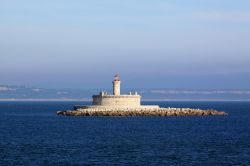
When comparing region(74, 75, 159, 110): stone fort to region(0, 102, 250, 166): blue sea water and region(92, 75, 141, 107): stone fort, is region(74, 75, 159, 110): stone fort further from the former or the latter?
region(0, 102, 250, 166): blue sea water

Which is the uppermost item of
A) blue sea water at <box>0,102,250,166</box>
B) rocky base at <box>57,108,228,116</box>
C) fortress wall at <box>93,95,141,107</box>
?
fortress wall at <box>93,95,141,107</box>

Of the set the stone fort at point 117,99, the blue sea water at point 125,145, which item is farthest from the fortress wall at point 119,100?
the blue sea water at point 125,145

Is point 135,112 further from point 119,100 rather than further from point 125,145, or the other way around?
point 125,145

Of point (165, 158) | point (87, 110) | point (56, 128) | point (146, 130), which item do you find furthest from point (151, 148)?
point (87, 110)

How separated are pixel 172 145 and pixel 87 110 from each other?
4092cm

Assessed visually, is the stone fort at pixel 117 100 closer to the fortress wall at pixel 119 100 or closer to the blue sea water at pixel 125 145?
the fortress wall at pixel 119 100

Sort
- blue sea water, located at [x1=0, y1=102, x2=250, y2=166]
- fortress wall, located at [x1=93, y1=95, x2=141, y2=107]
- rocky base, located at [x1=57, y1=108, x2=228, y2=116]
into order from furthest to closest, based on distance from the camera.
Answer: rocky base, located at [x1=57, y1=108, x2=228, y2=116] → fortress wall, located at [x1=93, y1=95, x2=141, y2=107] → blue sea water, located at [x1=0, y1=102, x2=250, y2=166]

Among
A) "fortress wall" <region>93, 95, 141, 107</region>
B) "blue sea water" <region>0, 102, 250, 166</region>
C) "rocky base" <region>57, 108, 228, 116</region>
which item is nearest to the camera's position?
"blue sea water" <region>0, 102, 250, 166</region>

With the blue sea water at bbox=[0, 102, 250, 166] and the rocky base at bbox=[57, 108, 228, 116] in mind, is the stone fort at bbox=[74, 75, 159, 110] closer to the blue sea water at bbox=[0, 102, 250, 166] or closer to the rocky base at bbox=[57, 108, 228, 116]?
the rocky base at bbox=[57, 108, 228, 116]

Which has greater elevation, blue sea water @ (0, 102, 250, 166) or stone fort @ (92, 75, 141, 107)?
stone fort @ (92, 75, 141, 107)

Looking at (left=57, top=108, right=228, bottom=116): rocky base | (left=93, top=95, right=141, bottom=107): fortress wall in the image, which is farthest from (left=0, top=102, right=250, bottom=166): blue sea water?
(left=57, top=108, right=228, bottom=116): rocky base

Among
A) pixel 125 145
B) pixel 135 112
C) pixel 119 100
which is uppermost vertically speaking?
pixel 119 100

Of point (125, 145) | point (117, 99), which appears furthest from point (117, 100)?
point (125, 145)

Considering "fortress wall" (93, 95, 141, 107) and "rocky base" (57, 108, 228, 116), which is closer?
"fortress wall" (93, 95, 141, 107)
